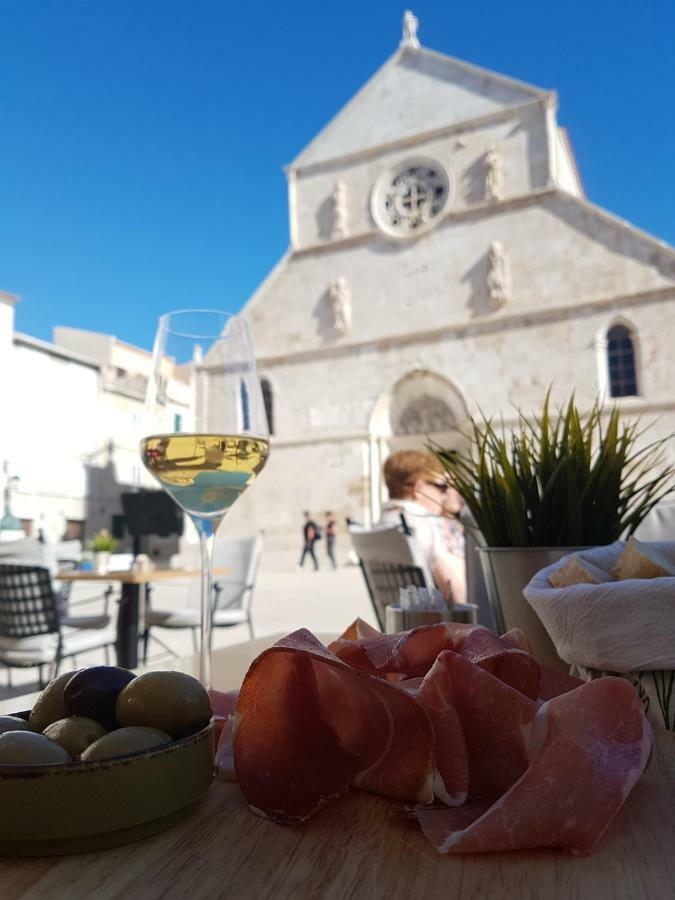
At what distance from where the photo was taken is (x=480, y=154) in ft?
54.7

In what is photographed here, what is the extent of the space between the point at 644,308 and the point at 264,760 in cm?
1613

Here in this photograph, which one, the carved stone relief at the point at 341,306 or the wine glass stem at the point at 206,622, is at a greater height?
the carved stone relief at the point at 341,306

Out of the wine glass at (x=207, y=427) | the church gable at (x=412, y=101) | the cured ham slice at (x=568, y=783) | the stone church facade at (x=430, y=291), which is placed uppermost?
the church gable at (x=412, y=101)

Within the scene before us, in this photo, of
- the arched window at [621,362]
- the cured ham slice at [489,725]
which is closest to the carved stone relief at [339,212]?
the arched window at [621,362]

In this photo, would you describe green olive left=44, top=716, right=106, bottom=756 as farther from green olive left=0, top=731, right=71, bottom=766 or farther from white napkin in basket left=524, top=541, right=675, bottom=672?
white napkin in basket left=524, top=541, right=675, bottom=672

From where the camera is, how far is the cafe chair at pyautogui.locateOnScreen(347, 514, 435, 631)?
249cm

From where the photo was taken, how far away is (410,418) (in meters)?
17.1

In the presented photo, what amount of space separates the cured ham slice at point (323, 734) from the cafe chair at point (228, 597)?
5210mm

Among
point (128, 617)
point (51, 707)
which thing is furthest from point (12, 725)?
point (128, 617)

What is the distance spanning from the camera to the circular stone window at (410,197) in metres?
17.3

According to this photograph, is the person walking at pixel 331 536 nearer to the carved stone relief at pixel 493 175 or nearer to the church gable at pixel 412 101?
the carved stone relief at pixel 493 175

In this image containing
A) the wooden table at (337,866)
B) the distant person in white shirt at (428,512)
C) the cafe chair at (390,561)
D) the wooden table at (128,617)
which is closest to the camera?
the wooden table at (337,866)

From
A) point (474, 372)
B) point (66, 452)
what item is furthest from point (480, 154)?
point (66, 452)

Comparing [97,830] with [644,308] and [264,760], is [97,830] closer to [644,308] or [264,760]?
[264,760]
